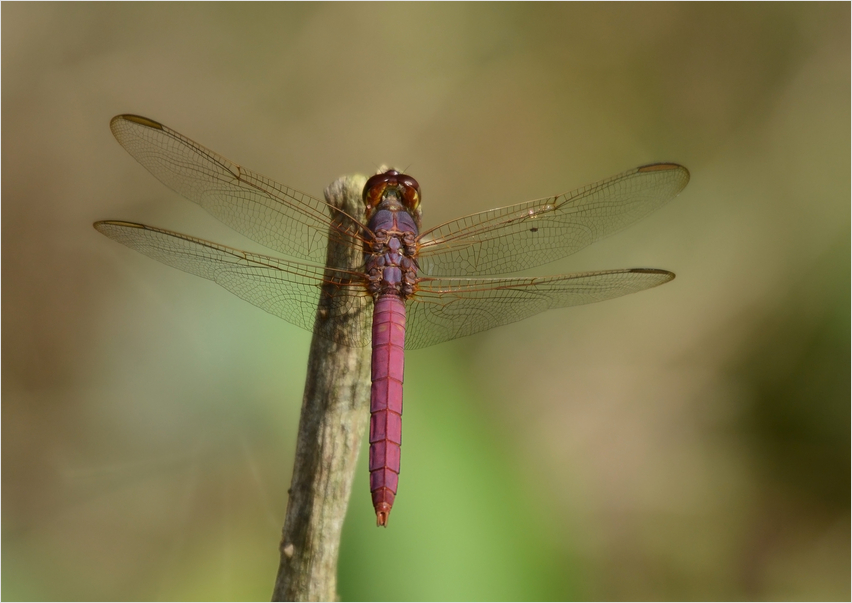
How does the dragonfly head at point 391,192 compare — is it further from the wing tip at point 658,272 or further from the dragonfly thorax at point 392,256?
the wing tip at point 658,272

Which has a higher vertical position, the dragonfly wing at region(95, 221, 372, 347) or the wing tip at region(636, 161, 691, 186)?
the wing tip at region(636, 161, 691, 186)

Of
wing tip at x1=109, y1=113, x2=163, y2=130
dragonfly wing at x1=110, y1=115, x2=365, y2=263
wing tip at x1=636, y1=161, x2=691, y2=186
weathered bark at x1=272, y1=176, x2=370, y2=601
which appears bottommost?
weathered bark at x1=272, y1=176, x2=370, y2=601

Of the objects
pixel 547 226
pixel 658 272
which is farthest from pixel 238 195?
pixel 658 272

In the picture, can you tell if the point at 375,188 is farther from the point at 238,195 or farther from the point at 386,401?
the point at 386,401

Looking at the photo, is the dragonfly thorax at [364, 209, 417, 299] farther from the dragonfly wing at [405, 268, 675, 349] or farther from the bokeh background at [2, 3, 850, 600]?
the bokeh background at [2, 3, 850, 600]

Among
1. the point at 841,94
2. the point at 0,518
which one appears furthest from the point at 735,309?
the point at 0,518

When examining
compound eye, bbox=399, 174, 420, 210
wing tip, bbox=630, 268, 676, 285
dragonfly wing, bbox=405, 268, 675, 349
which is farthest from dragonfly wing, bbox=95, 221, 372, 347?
wing tip, bbox=630, 268, 676, 285

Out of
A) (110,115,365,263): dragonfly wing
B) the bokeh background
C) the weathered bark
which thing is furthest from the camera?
the bokeh background
